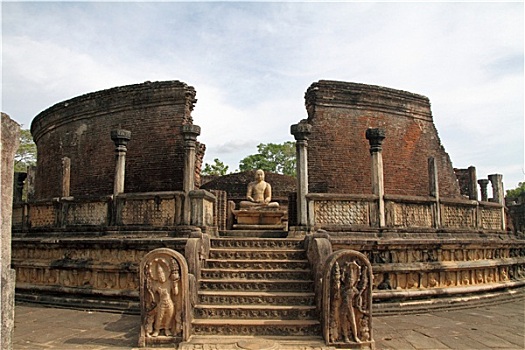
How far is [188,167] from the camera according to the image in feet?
29.0

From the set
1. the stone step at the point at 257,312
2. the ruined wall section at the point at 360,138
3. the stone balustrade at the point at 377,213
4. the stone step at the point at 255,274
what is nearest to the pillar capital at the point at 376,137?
the stone balustrade at the point at 377,213

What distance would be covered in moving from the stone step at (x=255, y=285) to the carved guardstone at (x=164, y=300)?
37.5 inches

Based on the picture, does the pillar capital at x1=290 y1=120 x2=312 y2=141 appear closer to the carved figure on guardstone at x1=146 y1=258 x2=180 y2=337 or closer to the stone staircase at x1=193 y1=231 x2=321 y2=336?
the stone staircase at x1=193 y1=231 x2=321 y2=336

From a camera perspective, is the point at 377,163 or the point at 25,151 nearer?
the point at 377,163

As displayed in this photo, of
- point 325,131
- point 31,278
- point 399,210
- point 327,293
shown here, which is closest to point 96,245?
point 31,278

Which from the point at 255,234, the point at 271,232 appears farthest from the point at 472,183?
the point at 255,234

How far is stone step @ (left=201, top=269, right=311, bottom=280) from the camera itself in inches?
254

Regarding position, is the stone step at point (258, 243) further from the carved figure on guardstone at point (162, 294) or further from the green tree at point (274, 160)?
the green tree at point (274, 160)

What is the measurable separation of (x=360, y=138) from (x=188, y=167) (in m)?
7.61

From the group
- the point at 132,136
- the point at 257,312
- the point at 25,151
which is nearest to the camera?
the point at 257,312

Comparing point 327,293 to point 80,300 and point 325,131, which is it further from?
point 325,131

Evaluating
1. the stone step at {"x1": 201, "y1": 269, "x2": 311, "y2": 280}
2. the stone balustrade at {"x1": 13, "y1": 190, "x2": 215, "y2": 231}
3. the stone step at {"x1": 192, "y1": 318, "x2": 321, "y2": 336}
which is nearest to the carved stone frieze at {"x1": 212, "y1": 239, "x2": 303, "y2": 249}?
the stone step at {"x1": 201, "y1": 269, "x2": 311, "y2": 280}

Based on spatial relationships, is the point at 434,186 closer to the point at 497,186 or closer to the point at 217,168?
the point at 497,186

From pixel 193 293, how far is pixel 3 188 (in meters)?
3.13
